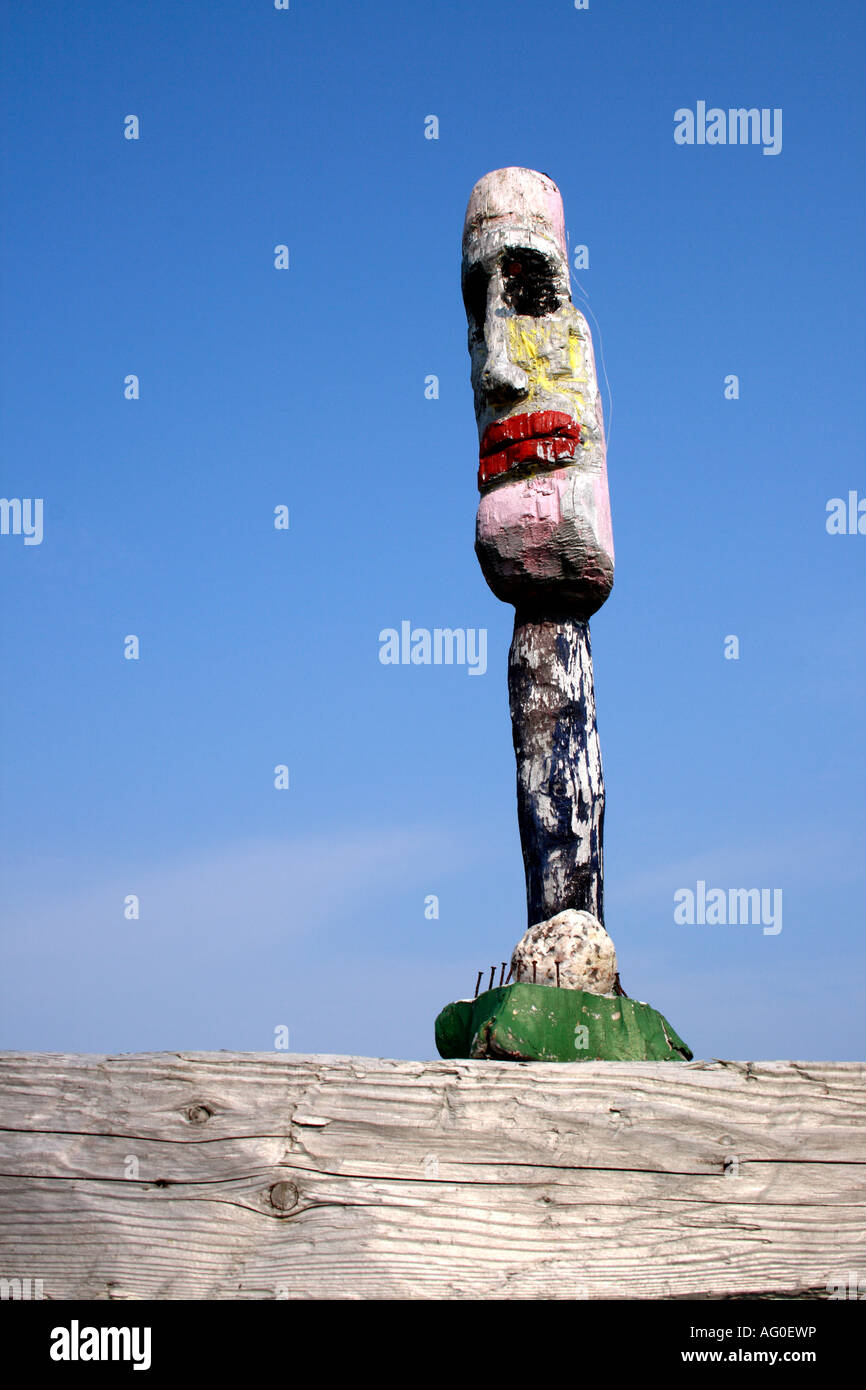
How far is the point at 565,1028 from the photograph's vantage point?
12.1ft

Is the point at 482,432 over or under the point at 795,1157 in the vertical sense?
over

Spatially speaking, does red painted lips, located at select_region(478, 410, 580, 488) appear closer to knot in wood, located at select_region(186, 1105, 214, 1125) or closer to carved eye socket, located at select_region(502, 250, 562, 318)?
carved eye socket, located at select_region(502, 250, 562, 318)

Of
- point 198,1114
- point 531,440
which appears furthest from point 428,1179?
point 531,440

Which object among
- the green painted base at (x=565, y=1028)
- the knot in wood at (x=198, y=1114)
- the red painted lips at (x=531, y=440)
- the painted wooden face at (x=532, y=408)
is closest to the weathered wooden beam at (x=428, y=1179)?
the knot in wood at (x=198, y=1114)

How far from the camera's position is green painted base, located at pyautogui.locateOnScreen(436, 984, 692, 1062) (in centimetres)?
359

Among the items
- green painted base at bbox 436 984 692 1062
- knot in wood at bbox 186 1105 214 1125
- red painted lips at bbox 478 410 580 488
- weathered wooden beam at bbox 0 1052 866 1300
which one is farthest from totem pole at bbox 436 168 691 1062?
knot in wood at bbox 186 1105 214 1125

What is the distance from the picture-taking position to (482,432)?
6098 millimetres

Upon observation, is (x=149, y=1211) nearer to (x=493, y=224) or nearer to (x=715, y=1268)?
(x=715, y=1268)

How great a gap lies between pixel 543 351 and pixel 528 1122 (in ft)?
14.4

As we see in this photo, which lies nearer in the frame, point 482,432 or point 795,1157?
point 795,1157

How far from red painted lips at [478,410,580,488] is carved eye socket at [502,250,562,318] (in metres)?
0.69

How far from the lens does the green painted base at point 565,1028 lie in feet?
11.8

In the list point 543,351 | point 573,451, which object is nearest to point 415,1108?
point 573,451

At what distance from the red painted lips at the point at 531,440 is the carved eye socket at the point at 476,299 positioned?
0.72 m
